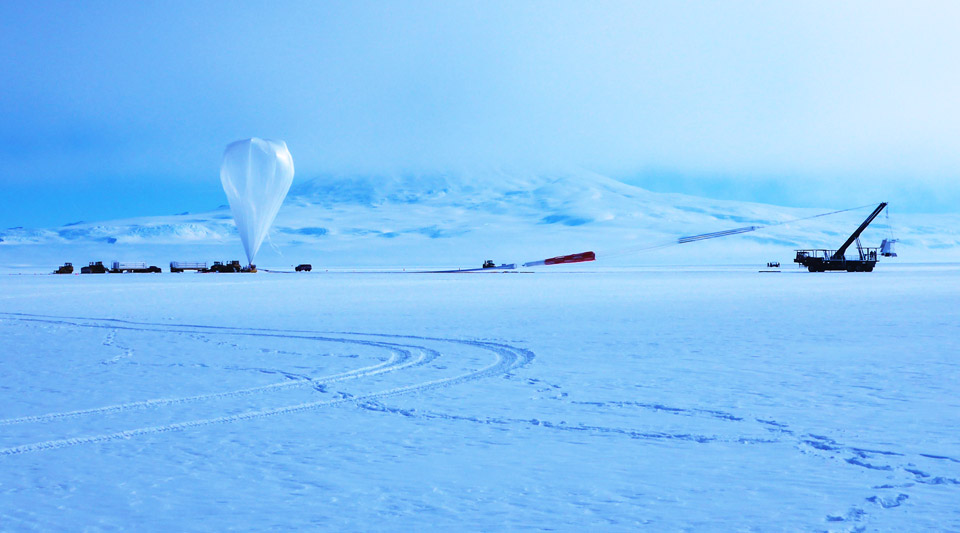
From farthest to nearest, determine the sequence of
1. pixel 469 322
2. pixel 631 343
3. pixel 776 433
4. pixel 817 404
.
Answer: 1. pixel 469 322
2. pixel 631 343
3. pixel 817 404
4. pixel 776 433

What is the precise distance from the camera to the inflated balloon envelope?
238ft

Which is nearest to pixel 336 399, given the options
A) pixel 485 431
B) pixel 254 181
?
pixel 485 431

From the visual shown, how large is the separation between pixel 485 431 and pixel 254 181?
220 feet

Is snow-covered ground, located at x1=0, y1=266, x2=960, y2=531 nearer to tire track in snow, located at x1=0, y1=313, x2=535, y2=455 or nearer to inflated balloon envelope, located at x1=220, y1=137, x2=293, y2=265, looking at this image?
tire track in snow, located at x1=0, y1=313, x2=535, y2=455

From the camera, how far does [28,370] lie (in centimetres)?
1362

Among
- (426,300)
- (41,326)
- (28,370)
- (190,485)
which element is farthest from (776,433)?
(426,300)

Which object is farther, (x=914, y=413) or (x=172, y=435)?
(x=914, y=413)

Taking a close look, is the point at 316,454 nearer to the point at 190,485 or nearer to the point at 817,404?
the point at 190,485

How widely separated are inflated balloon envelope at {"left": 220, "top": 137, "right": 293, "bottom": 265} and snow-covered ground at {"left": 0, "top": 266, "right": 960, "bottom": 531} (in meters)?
55.2

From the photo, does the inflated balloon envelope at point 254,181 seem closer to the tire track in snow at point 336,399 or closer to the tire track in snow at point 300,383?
the tire track in snow at point 336,399

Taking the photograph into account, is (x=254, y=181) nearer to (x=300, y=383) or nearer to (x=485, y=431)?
(x=300, y=383)

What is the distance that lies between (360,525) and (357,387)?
5.88m

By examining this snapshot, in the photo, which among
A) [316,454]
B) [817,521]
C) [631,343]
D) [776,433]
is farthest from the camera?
[631,343]

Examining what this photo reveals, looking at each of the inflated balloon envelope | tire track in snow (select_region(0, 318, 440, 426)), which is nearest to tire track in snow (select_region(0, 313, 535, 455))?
tire track in snow (select_region(0, 318, 440, 426))
